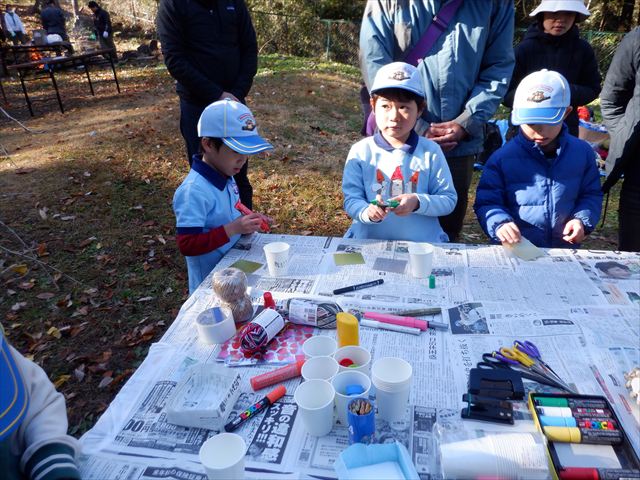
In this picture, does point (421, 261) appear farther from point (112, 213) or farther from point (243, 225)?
point (112, 213)

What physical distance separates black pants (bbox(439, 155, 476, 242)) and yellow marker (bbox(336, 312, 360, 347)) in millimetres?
1656

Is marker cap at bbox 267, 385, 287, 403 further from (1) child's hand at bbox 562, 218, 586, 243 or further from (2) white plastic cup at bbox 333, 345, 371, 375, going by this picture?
(1) child's hand at bbox 562, 218, 586, 243

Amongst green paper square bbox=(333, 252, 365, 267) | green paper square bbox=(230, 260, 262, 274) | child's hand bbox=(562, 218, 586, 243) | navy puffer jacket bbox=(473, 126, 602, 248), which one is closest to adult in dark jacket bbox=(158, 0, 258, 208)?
green paper square bbox=(230, 260, 262, 274)

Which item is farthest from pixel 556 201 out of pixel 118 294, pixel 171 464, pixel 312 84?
pixel 312 84

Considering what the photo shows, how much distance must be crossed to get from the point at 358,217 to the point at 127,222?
10.8 feet

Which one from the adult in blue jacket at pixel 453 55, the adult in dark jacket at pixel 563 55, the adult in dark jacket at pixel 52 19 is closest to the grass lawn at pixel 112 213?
the adult in dark jacket at pixel 563 55

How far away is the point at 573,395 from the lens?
1.20 m

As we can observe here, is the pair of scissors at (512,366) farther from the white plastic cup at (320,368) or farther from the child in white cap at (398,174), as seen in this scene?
the child in white cap at (398,174)

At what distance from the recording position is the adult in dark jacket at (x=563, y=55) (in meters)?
3.36

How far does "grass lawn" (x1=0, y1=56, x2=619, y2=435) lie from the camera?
3.14 metres

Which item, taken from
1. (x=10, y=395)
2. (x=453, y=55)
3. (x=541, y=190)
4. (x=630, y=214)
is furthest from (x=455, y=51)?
(x=10, y=395)

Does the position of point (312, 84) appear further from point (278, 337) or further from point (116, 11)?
point (116, 11)

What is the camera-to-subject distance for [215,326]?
60.2 inches

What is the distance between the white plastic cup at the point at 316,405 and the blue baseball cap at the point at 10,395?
2.33ft
